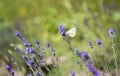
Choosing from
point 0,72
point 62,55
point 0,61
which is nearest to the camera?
point 0,72

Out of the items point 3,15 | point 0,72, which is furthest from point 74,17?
point 0,72

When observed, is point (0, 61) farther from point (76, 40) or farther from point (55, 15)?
point (55, 15)

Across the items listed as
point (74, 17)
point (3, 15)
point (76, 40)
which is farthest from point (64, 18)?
point (3, 15)

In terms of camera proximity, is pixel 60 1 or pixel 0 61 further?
pixel 60 1

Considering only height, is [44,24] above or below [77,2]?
below

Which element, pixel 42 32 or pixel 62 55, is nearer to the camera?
pixel 62 55

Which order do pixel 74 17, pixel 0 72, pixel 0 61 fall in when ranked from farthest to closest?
pixel 74 17 < pixel 0 61 < pixel 0 72

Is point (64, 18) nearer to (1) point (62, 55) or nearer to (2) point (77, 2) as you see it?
(2) point (77, 2)

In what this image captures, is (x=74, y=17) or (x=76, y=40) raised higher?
(x=74, y=17)

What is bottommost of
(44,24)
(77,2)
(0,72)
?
(0,72)
